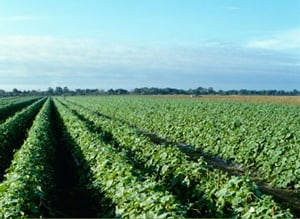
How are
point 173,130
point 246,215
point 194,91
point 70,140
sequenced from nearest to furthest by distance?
1. point 246,215
2. point 70,140
3. point 173,130
4. point 194,91

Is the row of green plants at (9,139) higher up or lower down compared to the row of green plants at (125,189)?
lower down

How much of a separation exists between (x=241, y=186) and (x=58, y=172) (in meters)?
8.03

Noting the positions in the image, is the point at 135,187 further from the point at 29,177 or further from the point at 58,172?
the point at 58,172

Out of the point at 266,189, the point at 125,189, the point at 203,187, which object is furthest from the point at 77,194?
the point at 266,189

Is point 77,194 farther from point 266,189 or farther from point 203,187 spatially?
point 266,189

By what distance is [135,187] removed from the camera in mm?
7672

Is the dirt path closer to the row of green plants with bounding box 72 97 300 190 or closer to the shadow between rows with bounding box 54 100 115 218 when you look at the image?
the row of green plants with bounding box 72 97 300 190

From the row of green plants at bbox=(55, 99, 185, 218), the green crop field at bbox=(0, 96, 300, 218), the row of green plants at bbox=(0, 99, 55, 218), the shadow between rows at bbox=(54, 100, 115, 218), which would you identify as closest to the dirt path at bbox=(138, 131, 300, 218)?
the green crop field at bbox=(0, 96, 300, 218)

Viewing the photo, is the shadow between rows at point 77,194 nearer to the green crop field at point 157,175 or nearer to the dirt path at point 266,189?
the green crop field at point 157,175

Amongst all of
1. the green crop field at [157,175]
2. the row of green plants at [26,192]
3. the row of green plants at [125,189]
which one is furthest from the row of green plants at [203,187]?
the row of green plants at [26,192]

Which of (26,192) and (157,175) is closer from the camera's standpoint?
(26,192)

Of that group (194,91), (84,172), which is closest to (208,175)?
(84,172)

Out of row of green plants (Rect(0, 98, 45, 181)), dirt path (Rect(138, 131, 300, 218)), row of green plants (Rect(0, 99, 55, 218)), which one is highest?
row of green plants (Rect(0, 99, 55, 218))

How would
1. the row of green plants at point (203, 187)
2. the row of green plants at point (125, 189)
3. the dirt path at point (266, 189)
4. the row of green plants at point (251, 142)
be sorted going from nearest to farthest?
1. the row of green plants at point (125, 189)
2. the row of green plants at point (203, 187)
3. the dirt path at point (266, 189)
4. the row of green plants at point (251, 142)
